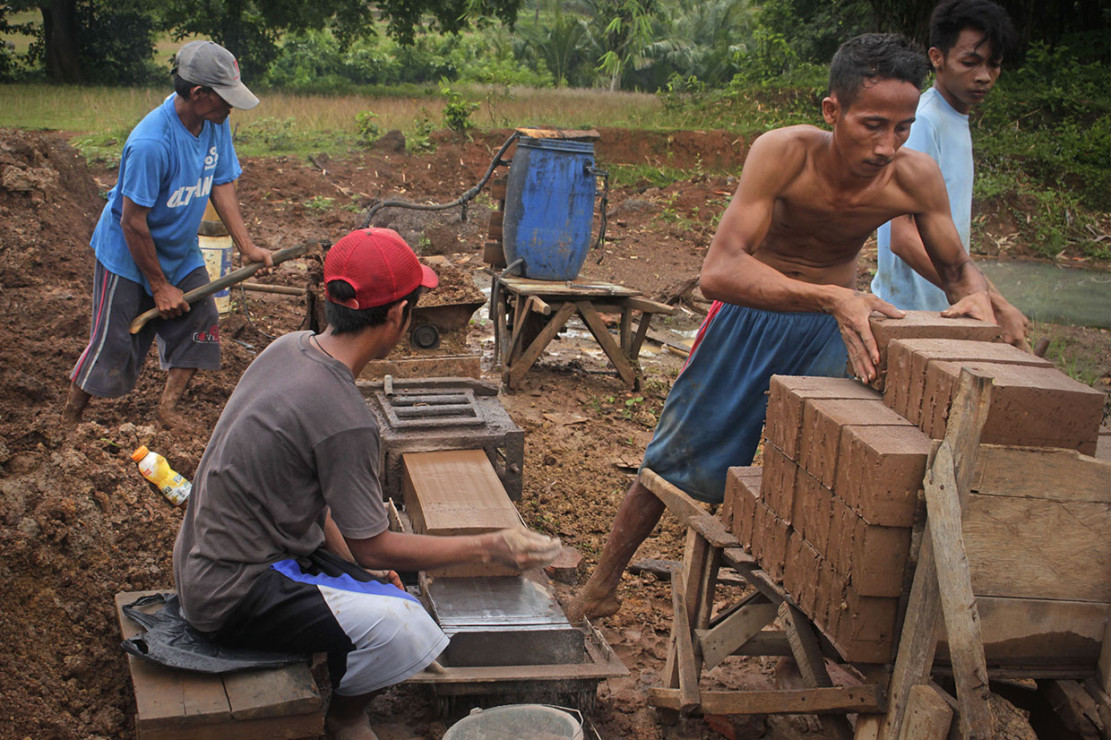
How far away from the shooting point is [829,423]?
2383 millimetres

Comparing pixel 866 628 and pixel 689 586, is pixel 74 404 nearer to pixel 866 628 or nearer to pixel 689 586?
pixel 689 586

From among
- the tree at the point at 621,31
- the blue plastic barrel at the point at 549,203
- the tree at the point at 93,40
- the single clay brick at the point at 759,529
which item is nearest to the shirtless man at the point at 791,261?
the single clay brick at the point at 759,529

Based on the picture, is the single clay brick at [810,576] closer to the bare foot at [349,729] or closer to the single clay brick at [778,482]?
the single clay brick at [778,482]

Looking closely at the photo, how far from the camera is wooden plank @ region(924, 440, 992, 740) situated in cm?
195

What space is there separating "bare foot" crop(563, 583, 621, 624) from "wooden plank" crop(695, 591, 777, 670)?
0.73 meters

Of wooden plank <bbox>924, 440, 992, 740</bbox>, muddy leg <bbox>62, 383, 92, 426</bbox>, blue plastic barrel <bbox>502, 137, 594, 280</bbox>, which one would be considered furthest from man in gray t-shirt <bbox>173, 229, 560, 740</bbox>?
blue plastic barrel <bbox>502, 137, 594, 280</bbox>

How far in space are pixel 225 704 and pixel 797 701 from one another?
1451mm

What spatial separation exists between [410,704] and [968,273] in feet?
7.94

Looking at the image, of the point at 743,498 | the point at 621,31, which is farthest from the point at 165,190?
the point at 621,31

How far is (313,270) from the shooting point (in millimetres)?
5906

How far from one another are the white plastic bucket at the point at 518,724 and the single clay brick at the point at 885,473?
A: 92cm

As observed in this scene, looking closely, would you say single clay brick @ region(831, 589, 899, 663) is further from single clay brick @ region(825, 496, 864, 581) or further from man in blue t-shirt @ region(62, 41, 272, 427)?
man in blue t-shirt @ region(62, 41, 272, 427)

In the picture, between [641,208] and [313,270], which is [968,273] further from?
[641,208]

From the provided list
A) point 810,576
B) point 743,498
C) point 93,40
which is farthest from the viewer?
point 93,40
